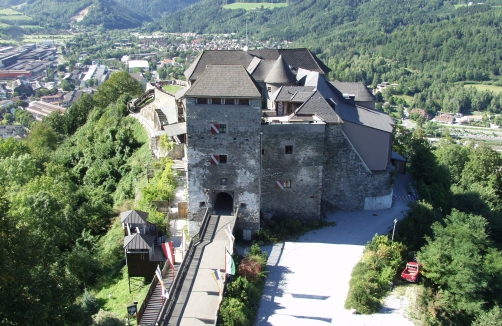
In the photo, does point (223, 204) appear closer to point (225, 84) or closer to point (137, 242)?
point (137, 242)

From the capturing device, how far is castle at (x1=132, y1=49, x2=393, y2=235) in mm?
26953

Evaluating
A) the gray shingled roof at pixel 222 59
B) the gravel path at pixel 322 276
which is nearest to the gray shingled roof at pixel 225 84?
the gravel path at pixel 322 276

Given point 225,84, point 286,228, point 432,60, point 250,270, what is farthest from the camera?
point 432,60

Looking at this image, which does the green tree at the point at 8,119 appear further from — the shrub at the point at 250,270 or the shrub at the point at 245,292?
the shrub at the point at 250,270

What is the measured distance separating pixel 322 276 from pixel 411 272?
491 centimetres

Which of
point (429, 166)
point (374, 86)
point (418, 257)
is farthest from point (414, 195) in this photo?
point (374, 86)

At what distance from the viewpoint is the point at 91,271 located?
27.5m

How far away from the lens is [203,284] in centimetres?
2267

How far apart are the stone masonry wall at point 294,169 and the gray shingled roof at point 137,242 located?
8659mm

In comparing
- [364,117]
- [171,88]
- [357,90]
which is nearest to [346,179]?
[364,117]

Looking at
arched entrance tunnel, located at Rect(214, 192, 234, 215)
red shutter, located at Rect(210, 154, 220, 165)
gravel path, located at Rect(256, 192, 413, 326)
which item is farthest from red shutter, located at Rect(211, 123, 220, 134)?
gravel path, located at Rect(256, 192, 413, 326)

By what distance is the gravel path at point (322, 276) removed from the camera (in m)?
22.9

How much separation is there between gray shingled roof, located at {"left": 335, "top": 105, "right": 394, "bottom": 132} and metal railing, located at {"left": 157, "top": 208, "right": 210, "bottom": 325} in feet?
41.3

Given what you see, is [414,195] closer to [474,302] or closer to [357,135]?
[357,135]
